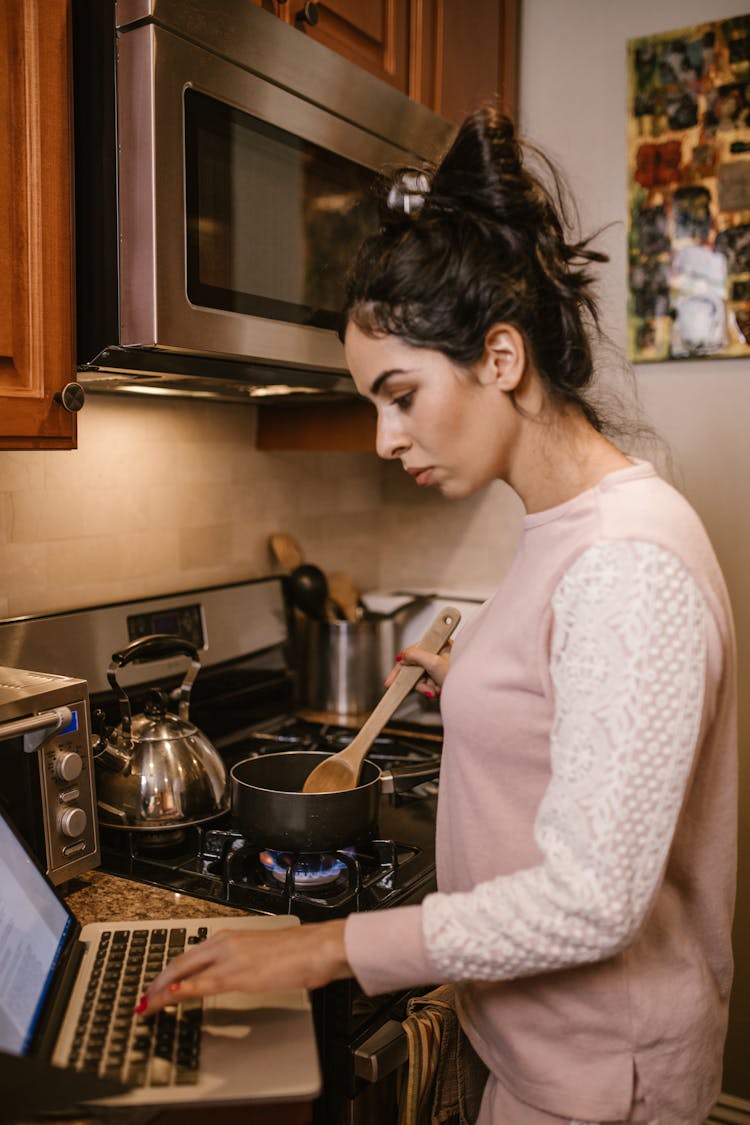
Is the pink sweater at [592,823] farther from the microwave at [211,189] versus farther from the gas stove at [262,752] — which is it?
the microwave at [211,189]

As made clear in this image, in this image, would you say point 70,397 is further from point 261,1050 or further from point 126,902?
point 261,1050

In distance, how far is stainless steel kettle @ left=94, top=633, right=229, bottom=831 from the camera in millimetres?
A: 1312

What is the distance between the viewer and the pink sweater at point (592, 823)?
712 millimetres

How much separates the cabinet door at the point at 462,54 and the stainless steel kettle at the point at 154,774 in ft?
3.75

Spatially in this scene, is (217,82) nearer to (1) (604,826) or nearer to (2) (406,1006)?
(1) (604,826)

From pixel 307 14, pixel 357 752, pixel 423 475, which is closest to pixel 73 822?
pixel 357 752

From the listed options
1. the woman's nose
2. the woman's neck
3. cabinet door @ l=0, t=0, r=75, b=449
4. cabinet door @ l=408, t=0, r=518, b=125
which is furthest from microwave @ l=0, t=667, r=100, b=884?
cabinet door @ l=408, t=0, r=518, b=125

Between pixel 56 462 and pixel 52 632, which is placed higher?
pixel 56 462

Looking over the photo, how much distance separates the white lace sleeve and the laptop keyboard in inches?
9.5

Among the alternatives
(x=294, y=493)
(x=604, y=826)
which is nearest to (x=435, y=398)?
(x=604, y=826)

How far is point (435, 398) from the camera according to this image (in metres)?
0.87

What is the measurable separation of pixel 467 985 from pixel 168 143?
984 mm

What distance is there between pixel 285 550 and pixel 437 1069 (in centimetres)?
109

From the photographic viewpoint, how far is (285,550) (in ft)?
6.58
